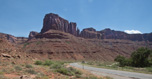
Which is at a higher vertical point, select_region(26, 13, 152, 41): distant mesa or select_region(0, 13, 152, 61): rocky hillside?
select_region(26, 13, 152, 41): distant mesa

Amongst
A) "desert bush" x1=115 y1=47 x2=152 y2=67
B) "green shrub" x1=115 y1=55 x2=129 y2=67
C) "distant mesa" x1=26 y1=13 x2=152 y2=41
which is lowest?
"green shrub" x1=115 y1=55 x2=129 y2=67

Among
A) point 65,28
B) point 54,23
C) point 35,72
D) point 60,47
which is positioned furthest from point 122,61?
point 65,28

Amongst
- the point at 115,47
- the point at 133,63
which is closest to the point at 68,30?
the point at 115,47

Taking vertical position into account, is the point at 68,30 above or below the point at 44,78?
above

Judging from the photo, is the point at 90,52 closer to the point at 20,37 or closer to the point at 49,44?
the point at 49,44

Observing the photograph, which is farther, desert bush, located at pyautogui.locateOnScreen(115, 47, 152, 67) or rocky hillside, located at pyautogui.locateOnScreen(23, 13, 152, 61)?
rocky hillside, located at pyautogui.locateOnScreen(23, 13, 152, 61)

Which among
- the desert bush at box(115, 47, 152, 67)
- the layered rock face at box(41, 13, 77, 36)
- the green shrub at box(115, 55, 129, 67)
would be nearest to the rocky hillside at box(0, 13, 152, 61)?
the layered rock face at box(41, 13, 77, 36)

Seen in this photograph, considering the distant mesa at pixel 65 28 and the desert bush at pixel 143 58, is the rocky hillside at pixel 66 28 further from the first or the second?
the desert bush at pixel 143 58

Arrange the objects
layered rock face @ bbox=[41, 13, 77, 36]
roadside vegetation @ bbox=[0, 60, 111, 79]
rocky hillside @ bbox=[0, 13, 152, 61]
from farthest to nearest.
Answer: layered rock face @ bbox=[41, 13, 77, 36] < rocky hillside @ bbox=[0, 13, 152, 61] < roadside vegetation @ bbox=[0, 60, 111, 79]

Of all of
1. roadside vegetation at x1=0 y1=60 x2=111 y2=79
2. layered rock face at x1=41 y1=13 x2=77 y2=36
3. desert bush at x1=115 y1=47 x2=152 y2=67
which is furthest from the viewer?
layered rock face at x1=41 y1=13 x2=77 y2=36

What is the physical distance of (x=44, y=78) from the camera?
856 centimetres

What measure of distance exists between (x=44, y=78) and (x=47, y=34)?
97.1 m

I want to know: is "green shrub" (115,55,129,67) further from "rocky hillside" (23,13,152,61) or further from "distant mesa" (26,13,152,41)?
"distant mesa" (26,13,152,41)

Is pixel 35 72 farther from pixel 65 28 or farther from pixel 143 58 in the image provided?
pixel 65 28
